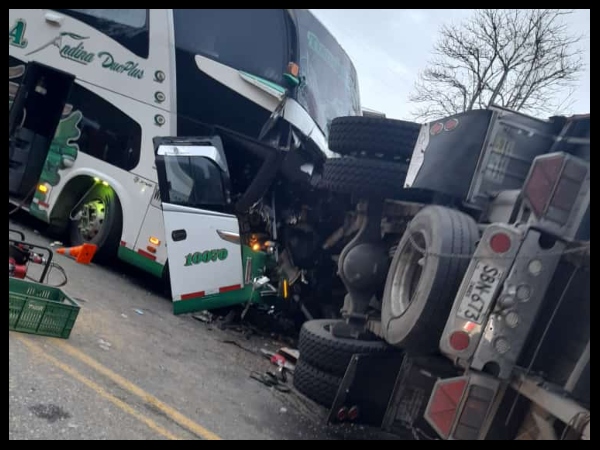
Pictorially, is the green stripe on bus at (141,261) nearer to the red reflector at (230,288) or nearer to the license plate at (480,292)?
the red reflector at (230,288)

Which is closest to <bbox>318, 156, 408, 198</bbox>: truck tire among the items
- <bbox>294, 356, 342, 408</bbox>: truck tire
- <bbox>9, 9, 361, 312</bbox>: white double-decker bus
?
<bbox>294, 356, 342, 408</bbox>: truck tire

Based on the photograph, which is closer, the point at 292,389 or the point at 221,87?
the point at 292,389

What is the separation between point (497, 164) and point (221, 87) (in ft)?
13.2

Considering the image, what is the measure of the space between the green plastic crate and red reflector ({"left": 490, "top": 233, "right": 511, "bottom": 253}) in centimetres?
319

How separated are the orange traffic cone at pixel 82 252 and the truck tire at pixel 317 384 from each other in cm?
367

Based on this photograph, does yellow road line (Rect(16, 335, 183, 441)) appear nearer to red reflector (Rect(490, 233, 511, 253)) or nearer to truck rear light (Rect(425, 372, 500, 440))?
truck rear light (Rect(425, 372, 500, 440))

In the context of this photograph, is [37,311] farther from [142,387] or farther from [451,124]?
[451,124]

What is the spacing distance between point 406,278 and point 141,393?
192cm

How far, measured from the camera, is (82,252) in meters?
7.16

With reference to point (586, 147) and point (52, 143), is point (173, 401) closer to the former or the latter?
point (586, 147)

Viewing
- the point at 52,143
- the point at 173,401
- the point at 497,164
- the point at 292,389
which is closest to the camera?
the point at 497,164

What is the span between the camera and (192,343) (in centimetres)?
560

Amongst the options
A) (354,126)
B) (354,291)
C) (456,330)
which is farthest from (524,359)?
(354,126)

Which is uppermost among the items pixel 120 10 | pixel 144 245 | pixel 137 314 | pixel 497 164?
pixel 120 10
